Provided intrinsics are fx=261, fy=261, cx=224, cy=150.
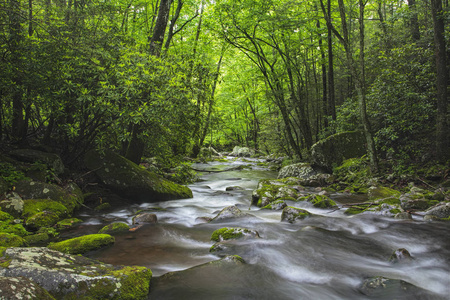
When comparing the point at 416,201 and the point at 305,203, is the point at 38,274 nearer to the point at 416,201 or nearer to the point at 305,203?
the point at 305,203

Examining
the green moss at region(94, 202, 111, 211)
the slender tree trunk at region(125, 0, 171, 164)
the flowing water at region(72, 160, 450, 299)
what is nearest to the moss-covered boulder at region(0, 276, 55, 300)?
the flowing water at region(72, 160, 450, 299)

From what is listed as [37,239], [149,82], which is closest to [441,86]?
[149,82]

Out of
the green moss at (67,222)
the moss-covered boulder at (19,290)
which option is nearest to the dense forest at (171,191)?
the moss-covered boulder at (19,290)

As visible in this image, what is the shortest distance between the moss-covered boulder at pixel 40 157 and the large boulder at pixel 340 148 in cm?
1092

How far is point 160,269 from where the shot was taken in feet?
12.6

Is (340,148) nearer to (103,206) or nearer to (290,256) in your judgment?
(290,256)

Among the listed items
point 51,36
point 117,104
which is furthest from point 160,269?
point 51,36

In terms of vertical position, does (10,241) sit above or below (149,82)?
below

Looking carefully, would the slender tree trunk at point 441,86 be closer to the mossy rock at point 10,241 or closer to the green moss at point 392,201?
the green moss at point 392,201

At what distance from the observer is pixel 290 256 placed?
4613 millimetres

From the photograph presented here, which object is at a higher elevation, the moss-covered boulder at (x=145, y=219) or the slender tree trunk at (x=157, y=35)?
the slender tree trunk at (x=157, y=35)

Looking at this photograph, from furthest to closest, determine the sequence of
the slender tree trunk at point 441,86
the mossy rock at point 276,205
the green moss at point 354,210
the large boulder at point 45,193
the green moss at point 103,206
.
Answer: the slender tree trunk at point 441,86 → the mossy rock at point 276,205 → the green moss at point 103,206 → the green moss at point 354,210 → the large boulder at point 45,193

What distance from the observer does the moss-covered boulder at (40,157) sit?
279 inches

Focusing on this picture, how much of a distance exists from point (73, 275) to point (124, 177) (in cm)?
547
